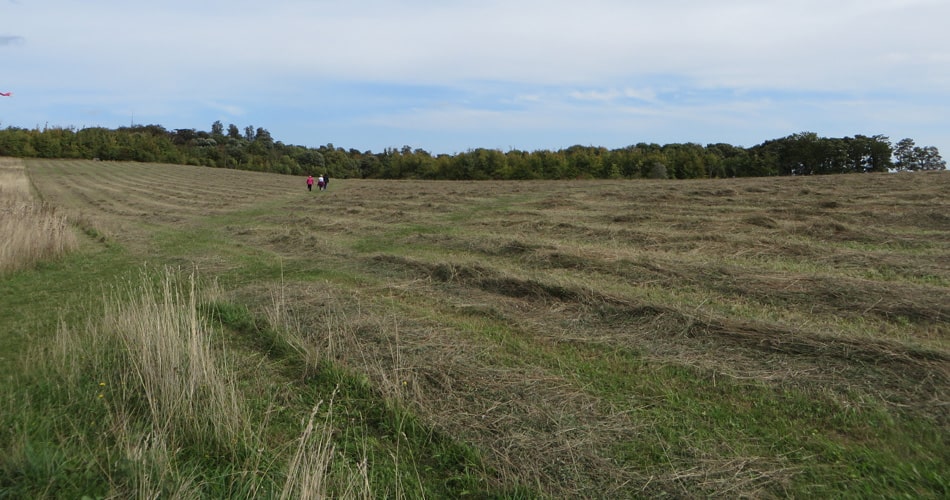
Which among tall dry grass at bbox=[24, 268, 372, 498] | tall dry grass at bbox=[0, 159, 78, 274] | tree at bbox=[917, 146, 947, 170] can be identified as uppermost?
tree at bbox=[917, 146, 947, 170]

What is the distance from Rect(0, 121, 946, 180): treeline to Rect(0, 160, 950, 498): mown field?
1230 inches

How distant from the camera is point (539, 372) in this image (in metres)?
4.54

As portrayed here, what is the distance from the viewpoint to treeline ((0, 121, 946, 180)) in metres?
35.2

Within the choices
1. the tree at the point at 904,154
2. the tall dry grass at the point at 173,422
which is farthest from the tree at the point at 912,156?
the tall dry grass at the point at 173,422

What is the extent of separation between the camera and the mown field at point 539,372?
122 inches

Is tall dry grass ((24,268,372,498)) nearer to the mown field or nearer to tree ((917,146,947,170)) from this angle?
the mown field

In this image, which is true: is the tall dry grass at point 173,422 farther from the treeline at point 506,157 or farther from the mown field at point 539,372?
the treeline at point 506,157

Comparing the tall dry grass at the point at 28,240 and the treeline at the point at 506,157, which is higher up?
the treeline at the point at 506,157

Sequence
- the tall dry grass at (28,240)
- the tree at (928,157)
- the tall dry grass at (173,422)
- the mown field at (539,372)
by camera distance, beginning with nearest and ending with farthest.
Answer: the tall dry grass at (173,422) < the mown field at (539,372) < the tall dry grass at (28,240) < the tree at (928,157)


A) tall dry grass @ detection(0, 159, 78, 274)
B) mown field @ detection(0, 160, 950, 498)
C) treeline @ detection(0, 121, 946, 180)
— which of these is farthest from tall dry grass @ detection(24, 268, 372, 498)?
treeline @ detection(0, 121, 946, 180)

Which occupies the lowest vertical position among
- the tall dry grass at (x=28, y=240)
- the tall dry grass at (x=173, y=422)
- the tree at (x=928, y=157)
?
the tall dry grass at (x=173, y=422)

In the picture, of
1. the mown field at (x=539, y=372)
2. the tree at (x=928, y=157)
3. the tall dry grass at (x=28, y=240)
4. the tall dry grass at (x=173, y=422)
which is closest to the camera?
the tall dry grass at (x=173, y=422)

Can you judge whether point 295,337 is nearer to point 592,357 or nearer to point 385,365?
point 385,365

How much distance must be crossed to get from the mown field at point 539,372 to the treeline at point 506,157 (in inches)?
1230
